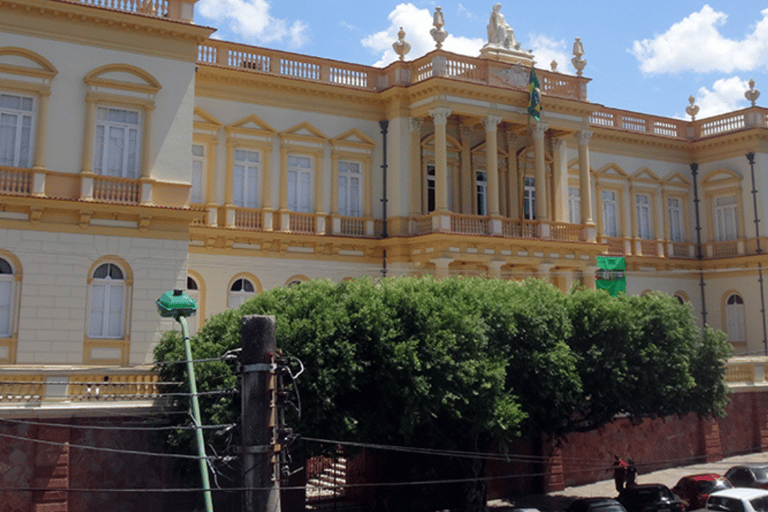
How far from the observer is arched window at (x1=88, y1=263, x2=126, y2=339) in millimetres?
21875

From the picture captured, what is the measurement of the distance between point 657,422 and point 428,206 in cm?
1162

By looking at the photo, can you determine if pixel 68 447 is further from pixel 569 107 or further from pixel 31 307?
pixel 569 107

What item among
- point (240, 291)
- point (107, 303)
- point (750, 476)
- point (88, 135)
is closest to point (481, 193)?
point (240, 291)

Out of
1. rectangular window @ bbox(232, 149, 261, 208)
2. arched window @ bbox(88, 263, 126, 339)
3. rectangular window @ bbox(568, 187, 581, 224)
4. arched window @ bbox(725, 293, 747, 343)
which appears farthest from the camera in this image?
arched window @ bbox(725, 293, 747, 343)

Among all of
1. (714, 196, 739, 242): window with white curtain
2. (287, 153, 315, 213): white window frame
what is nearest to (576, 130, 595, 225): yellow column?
(714, 196, 739, 242): window with white curtain

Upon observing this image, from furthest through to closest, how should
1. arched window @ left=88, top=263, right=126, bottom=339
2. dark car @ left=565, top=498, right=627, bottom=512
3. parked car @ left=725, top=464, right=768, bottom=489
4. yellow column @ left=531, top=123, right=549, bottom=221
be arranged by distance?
yellow column @ left=531, top=123, right=549, bottom=221 < parked car @ left=725, top=464, right=768, bottom=489 < arched window @ left=88, top=263, right=126, bottom=339 < dark car @ left=565, top=498, right=627, bottom=512

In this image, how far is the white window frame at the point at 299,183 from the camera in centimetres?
2961

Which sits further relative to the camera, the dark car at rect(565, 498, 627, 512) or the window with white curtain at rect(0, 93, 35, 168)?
the window with white curtain at rect(0, 93, 35, 168)

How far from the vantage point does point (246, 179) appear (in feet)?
94.7

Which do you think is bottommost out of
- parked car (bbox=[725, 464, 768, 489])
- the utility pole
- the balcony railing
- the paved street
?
the paved street

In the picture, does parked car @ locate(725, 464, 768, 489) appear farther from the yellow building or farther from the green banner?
the green banner

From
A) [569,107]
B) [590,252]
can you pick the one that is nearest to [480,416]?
[590,252]

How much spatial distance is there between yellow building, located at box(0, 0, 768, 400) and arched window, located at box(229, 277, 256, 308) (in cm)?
5

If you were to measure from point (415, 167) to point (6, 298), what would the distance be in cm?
1537
